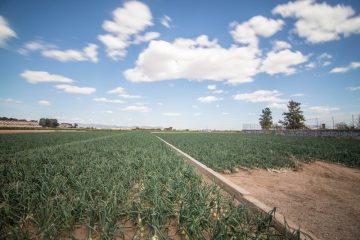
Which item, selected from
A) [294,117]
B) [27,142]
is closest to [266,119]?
[294,117]

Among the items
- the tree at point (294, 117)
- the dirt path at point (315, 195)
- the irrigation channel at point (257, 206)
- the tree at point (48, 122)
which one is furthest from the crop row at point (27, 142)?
the tree at point (48, 122)

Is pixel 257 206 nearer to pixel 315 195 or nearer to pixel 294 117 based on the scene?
pixel 315 195

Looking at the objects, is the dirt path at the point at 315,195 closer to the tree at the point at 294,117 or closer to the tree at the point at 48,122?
the tree at the point at 294,117

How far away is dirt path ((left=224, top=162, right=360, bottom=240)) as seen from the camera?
12.2ft

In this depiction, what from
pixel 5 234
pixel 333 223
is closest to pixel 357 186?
pixel 333 223

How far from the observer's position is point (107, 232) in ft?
8.22

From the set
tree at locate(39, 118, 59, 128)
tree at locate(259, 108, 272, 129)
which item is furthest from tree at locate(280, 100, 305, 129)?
tree at locate(39, 118, 59, 128)

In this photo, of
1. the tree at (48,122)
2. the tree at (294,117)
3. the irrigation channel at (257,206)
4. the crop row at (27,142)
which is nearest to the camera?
the irrigation channel at (257,206)

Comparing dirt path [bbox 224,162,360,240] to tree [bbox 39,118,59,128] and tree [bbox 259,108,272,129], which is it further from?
tree [bbox 39,118,59,128]

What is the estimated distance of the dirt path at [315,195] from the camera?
12.2 feet

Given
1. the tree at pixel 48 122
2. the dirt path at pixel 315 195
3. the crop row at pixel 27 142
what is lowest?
the dirt path at pixel 315 195

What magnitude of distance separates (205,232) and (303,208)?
→ 122 inches

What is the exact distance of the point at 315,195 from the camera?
5672 millimetres

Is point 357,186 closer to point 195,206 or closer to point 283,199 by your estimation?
point 283,199
